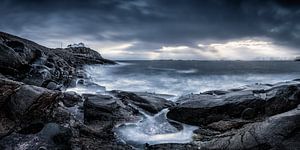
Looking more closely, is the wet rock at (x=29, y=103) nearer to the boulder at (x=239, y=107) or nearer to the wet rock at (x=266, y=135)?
the wet rock at (x=266, y=135)

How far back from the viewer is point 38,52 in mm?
24016

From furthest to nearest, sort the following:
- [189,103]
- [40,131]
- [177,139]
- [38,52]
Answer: [38,52], [189,103], [177,139], [40,131]

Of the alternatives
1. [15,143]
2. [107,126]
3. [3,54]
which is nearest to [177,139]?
[107,126]

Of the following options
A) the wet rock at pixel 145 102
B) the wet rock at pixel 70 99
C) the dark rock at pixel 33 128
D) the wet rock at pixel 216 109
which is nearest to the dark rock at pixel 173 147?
the wet rock at pixel 216 109

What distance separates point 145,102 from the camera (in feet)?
65.2

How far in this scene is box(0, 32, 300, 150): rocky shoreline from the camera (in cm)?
1077

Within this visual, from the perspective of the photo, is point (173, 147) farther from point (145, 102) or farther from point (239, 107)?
point (145, 102)

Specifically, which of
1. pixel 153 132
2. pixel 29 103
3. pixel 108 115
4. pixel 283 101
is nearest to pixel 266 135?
pixel 283 101

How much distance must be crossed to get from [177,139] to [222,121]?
2871mm

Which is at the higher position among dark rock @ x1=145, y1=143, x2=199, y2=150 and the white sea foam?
the white sea foam

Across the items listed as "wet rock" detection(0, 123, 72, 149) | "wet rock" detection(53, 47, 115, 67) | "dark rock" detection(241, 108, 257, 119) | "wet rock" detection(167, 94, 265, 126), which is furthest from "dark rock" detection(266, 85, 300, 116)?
"wet rock" detection(53, 47, 115, 67)

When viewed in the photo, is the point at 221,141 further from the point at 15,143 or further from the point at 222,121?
the point at 15,143

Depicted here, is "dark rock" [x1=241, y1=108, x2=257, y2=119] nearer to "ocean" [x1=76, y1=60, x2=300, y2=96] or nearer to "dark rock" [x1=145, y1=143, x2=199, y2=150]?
"dark rock" [x1=145, y1=143, x2=199, y2=150]

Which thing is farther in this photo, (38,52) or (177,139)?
(38,52)
